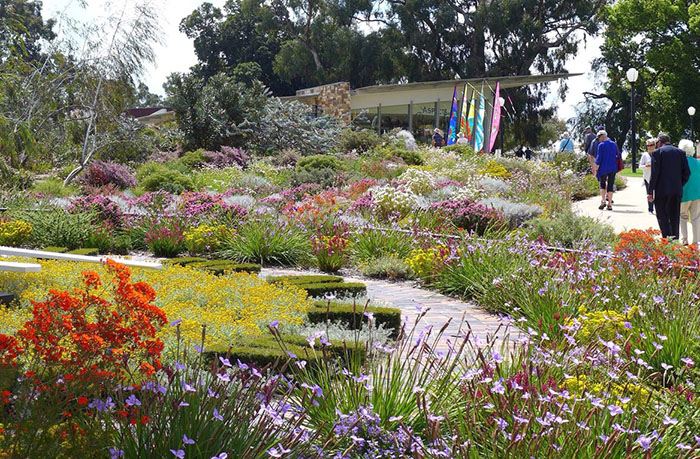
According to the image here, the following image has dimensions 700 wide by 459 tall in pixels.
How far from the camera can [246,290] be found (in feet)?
A: 22.3

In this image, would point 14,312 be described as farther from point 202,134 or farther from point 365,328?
point 202,134

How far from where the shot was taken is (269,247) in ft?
31.8

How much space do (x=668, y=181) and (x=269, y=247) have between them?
5992 mm

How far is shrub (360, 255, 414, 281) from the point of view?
8.80 metres

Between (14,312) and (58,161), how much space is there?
19662 millimetres

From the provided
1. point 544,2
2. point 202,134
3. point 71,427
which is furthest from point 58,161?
point 544,2

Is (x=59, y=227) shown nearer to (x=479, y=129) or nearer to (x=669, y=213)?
(x=669, y=213)

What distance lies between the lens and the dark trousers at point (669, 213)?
34.2 ft

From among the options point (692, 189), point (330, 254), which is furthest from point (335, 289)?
point (692, 189)

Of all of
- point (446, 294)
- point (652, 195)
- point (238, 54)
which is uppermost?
point (238, 54)

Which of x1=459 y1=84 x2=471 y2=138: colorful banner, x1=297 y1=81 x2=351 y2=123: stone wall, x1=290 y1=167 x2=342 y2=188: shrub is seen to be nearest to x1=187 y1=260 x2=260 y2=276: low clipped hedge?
x1=290 y1=167 x2=342 y2=188: shrub

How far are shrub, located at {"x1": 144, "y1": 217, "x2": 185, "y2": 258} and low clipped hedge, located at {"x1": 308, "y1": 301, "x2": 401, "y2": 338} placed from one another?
4845 millimetres

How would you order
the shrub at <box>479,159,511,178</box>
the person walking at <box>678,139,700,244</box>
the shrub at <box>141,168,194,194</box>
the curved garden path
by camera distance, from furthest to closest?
the shrub at <box>479,159,511,178</box>
the shrub at <box>141,168,194,194</box>
the person walking at <box>678,139,700,244</box>
the curved garden path

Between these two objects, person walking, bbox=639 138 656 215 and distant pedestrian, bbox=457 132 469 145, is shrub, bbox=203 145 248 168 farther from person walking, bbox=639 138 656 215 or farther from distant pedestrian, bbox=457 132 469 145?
person walking, bbox=639 138 656 215
